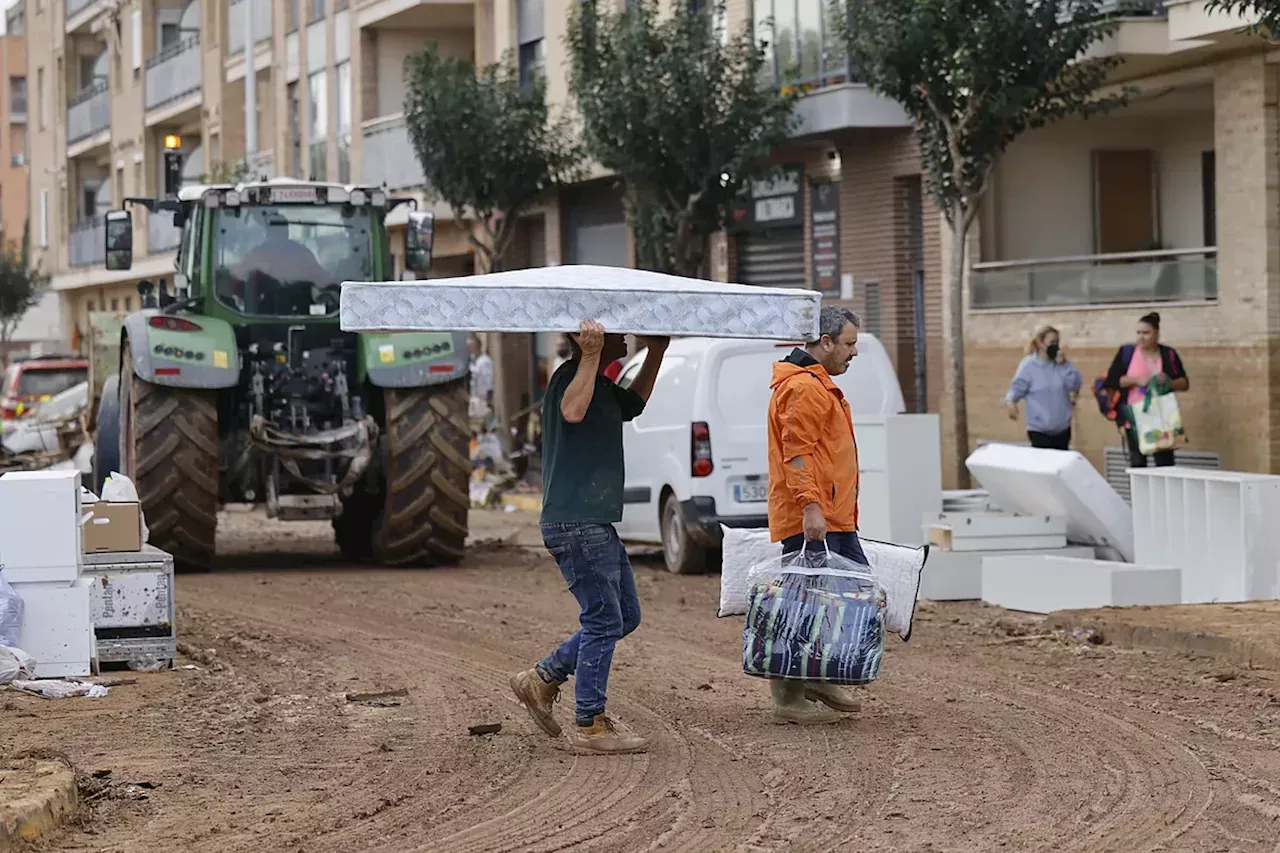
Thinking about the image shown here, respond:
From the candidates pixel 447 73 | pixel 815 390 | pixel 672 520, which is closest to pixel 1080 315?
pixel 672 520

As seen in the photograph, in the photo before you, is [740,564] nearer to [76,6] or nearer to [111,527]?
[111,527]

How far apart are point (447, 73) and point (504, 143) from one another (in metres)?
1.29

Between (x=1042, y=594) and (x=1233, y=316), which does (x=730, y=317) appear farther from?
(x=1233, y=316)

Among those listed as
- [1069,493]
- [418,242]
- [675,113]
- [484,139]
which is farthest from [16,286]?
[1069,493]

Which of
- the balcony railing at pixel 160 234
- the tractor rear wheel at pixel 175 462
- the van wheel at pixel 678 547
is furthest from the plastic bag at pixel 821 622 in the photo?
the balcony railing at pixel 160 234

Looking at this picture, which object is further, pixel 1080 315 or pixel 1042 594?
pixel 1080 315

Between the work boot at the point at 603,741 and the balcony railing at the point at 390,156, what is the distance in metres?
25.7

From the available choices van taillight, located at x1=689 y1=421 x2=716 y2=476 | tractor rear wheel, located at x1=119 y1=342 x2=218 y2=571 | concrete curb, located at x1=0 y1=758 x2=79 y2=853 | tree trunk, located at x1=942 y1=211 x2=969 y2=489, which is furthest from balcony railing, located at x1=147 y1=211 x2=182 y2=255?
concrete curb, located at x1=0 y1=758 x2=79 y2=853

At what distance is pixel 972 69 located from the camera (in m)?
19.0

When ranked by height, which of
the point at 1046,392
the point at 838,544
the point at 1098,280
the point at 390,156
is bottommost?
the point at 838,544

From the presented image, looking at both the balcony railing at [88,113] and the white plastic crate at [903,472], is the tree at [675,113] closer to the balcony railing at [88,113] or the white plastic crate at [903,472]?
the white plastic crate at [903,472]

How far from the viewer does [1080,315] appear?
70.2 feet

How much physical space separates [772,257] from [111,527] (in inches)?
668

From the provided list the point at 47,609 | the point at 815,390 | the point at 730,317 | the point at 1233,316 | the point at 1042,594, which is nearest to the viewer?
the point at 730,317
